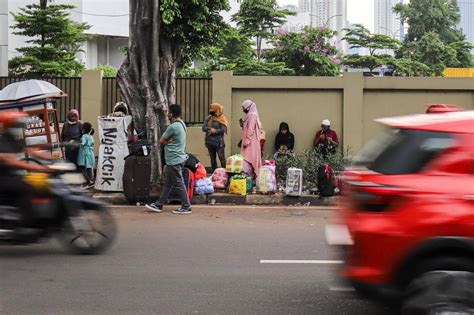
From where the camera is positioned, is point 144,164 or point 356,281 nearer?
point 356,281

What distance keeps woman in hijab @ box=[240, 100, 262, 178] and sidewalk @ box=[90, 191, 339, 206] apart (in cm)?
99

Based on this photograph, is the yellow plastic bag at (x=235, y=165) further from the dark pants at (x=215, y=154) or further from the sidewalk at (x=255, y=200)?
the dark pants at (x=215, y=154)

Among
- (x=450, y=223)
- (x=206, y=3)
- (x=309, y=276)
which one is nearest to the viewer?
(x=450, y=223)

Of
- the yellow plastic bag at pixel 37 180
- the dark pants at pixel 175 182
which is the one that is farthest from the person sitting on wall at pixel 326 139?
the yellow plastic bag at pixel 37 180

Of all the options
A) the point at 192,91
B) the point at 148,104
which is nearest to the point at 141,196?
the point at 148,104

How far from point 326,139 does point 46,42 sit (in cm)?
1829

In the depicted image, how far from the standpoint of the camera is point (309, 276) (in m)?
6.69

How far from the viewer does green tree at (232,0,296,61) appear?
1395 inches

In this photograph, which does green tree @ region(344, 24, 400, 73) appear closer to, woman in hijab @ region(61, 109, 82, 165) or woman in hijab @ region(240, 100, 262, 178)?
woman in hijab @ region(240, 100, 262, 178)

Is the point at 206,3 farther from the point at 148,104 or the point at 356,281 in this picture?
the point at 356,281

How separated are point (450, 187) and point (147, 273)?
11.5 ft

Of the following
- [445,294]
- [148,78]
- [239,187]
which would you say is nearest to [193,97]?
[148,78]

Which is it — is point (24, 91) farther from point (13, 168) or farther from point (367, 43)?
point (367, 43)

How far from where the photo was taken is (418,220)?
4352mm
